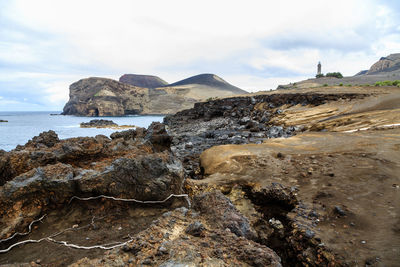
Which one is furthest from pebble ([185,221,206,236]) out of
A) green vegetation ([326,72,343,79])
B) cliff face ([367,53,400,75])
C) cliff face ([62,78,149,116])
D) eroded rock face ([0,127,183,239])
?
cliff face ([62,78,149,116])

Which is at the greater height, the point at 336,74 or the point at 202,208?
the point at 336,74

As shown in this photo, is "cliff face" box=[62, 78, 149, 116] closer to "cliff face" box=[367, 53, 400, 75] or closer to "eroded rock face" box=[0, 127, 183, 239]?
"eroded rock face" box=[0, 127, 183, 239]

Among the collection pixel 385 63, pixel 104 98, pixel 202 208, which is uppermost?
pixel 385 63

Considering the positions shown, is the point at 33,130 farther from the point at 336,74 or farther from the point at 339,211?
the point at 336,74

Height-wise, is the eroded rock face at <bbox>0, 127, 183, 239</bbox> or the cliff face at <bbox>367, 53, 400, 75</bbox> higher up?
the cliff face at <bbox>367, 53, 400, 75</bbox>

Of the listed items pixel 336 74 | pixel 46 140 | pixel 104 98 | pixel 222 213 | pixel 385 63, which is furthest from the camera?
pixel 104 98

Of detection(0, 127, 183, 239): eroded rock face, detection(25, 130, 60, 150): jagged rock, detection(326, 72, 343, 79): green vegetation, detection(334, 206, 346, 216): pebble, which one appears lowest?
detection(334, 206, 346, 216): pebble

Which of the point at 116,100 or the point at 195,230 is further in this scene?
the point at 116,100

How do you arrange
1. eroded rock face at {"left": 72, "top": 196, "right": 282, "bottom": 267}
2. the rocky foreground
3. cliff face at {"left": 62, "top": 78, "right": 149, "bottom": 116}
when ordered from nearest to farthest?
eroded rock face at {"left": 72, "top": 196, "right": 282, "bottom": 267}
the rocky foreground
cliff face at {"left": 62, "top": 78, "right": 149, "bottom": 116}

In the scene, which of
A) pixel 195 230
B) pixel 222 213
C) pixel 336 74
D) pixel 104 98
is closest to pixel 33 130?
pixel 222 213

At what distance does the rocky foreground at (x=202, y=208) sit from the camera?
103 inches

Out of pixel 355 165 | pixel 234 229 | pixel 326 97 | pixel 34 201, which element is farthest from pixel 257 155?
pixel 326 97

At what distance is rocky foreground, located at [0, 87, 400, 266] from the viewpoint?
2.63 m

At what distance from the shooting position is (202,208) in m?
3.57
